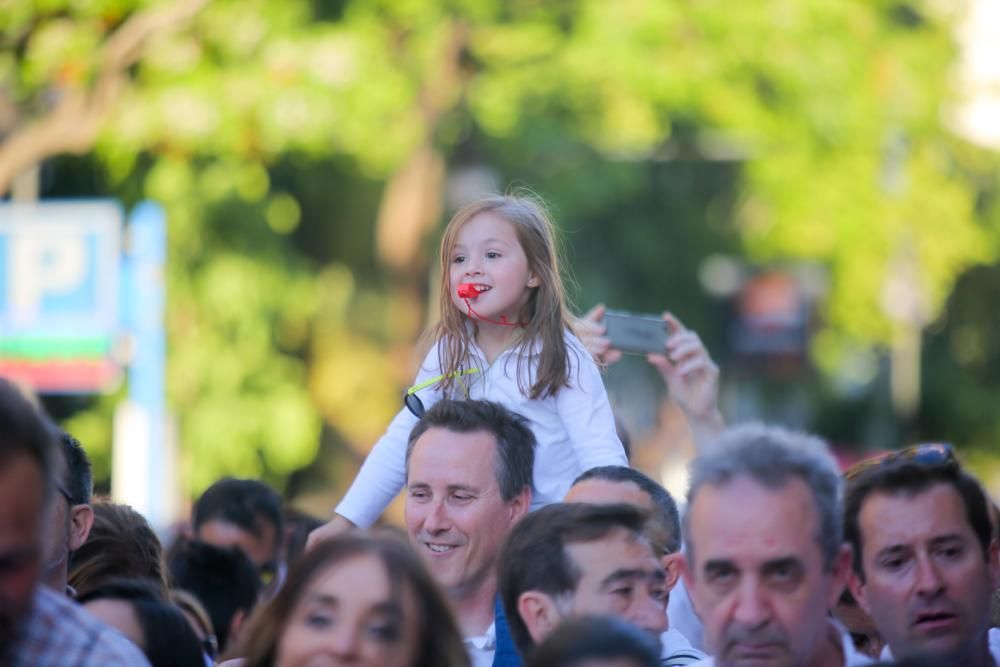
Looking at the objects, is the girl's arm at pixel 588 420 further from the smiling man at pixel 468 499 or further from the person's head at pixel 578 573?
the person's head at pixel 578 573

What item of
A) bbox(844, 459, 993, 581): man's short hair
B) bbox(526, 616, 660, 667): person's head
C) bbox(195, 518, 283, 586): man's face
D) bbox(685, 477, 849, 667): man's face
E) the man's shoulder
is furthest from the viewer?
bbox(195, 518, 283, 586): man's face

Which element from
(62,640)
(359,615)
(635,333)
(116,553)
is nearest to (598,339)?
(635,333)

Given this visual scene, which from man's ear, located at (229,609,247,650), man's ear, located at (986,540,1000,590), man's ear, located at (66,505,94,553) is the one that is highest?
man's ear, located at (66,505,94,553)

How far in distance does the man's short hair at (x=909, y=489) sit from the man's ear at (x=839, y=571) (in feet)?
1.30

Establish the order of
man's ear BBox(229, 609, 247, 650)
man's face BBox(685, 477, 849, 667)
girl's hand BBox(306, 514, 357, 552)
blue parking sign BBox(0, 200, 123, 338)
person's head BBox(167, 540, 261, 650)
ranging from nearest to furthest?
man's face BBox(685, 477, 849, 667)
girl's hand BBox(306, 514, 357, 552)
man's ear BBox(229, 609, 247, 650)
person's head BBox(167, 540, 261, 650)
blue parking sign BBox(0, 200, 123, 338)

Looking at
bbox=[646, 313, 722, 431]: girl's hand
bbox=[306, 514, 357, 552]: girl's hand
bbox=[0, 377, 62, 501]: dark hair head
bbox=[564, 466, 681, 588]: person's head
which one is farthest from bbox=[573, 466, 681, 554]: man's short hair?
bbox=[0, 377, 62, 501]: dark hair head

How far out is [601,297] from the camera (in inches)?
885

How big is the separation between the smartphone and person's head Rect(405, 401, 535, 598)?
139 cm

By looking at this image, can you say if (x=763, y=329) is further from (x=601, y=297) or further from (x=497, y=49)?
(x=497, y=49)

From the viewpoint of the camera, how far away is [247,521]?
746cm

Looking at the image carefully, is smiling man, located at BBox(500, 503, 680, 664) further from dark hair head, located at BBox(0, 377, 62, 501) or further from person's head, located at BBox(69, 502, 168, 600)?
person's head, located at BBox(69, 502, 168, 600)

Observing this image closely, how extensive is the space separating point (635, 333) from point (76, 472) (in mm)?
2309

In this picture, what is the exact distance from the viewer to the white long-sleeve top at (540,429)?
5.38 metres

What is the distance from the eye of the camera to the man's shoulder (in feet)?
10.2
